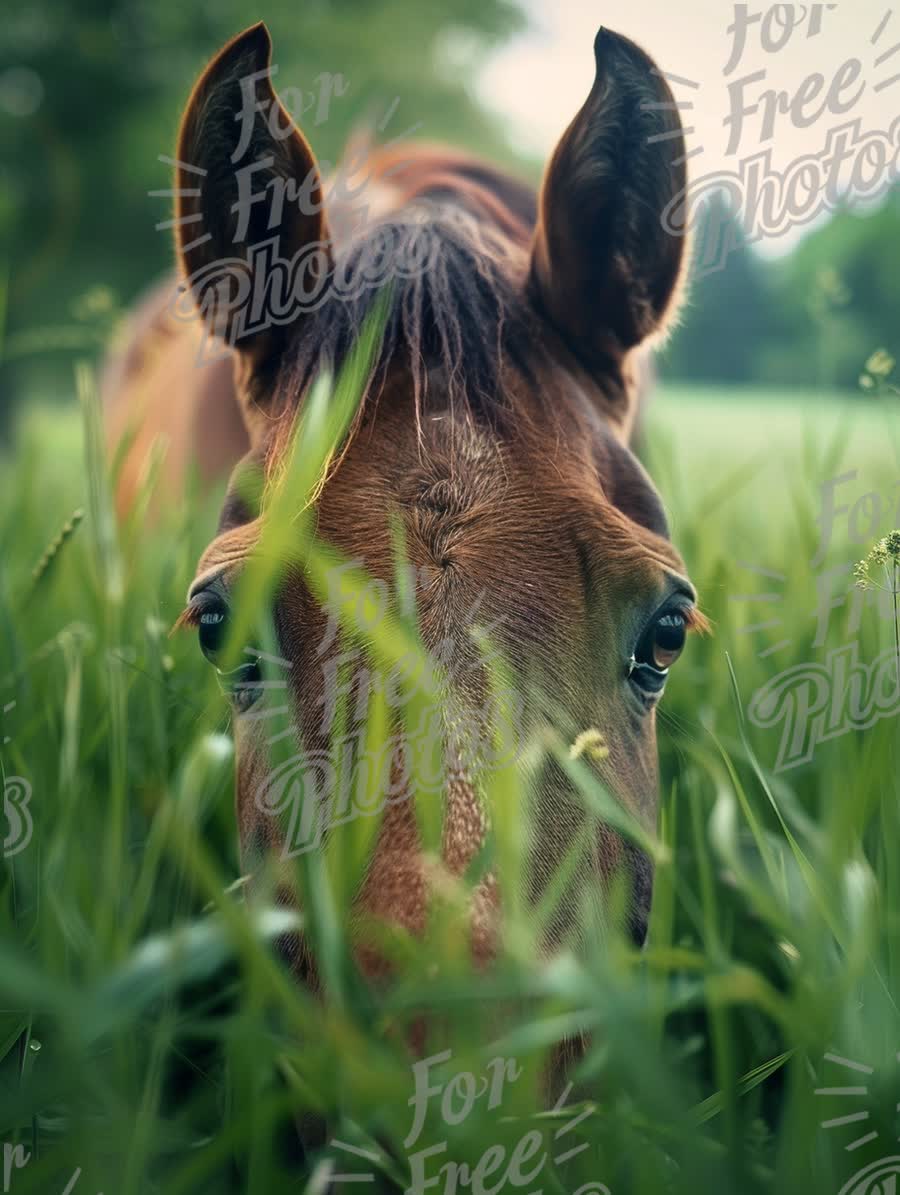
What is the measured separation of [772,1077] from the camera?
1289 mm

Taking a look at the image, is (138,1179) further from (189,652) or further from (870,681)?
(870,681)

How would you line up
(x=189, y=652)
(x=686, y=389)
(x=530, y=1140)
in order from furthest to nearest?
(x=686, y=389)
(x=189, y=652)
(x=530, y=1140)

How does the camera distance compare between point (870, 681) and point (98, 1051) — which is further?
point (870, 681)

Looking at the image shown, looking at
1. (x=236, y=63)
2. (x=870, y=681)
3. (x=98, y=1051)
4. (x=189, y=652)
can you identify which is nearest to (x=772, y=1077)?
(x=870, y=681)

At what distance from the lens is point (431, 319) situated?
1381 millimetres

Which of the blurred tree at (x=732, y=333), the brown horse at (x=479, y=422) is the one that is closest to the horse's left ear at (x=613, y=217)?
the brown horse at (x=479, y=422)

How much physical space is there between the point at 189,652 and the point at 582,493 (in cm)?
95

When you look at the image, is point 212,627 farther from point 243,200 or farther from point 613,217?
point 613,217

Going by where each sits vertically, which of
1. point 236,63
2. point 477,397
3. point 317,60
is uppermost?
point 317,60

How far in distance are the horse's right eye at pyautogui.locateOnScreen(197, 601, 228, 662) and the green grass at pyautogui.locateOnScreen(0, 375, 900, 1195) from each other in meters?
0.13

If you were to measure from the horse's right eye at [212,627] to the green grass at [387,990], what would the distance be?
5.1 inches

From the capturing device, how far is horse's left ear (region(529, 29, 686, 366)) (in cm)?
138

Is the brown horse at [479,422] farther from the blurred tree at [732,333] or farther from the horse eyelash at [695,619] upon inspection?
the blurred tree at [732,333]

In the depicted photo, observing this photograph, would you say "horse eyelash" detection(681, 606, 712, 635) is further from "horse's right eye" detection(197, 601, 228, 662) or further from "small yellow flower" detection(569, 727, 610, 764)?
"horse's right eye" detection(197, 601, 228, 662)
